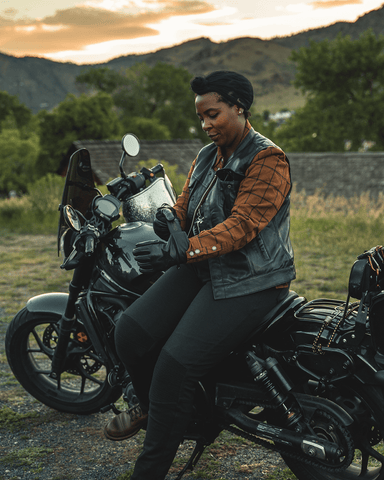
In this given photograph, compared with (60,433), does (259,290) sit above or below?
above

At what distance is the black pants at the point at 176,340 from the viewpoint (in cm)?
216

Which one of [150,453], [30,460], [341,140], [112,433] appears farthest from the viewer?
[341,140]

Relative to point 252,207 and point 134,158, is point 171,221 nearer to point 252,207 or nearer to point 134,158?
point 252,207

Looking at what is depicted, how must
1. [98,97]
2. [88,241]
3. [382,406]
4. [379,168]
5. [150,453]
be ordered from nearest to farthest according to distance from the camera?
[382,406] < [150,453] < [88,241] < [379,168] < [98,97]

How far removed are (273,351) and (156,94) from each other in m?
60.6

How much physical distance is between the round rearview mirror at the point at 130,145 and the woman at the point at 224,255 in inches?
31.2

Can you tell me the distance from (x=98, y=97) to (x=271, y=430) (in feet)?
124

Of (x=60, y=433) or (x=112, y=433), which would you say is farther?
(x=60, y=433)

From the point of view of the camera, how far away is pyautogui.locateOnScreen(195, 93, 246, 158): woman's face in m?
2.17

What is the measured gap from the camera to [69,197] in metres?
2.87

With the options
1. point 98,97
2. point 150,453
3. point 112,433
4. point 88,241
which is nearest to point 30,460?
point 112,433

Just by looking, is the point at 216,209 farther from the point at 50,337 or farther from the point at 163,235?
the point at 50,337

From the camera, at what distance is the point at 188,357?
2158 millimetres

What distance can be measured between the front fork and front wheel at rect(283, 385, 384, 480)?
1.49m
